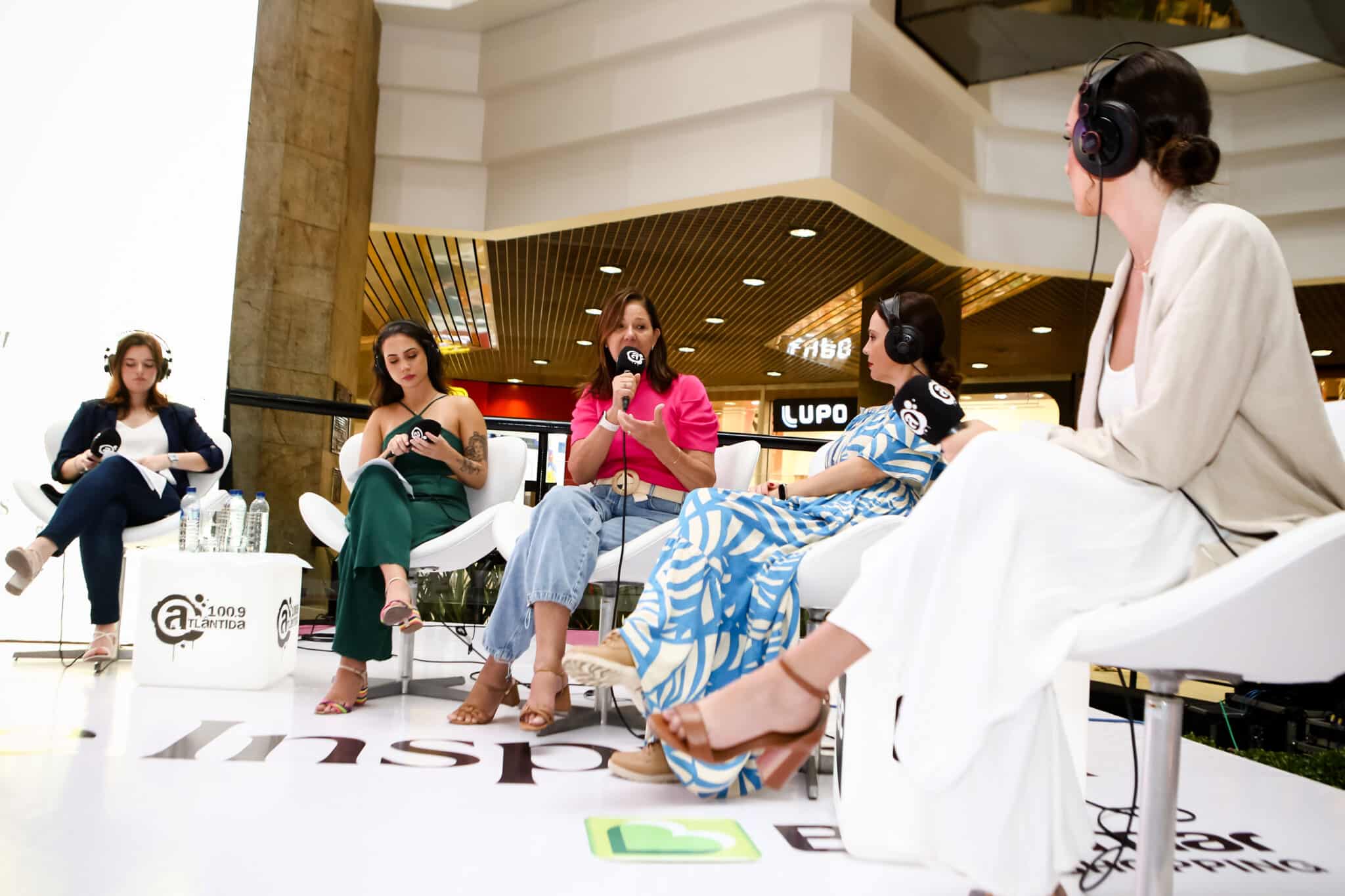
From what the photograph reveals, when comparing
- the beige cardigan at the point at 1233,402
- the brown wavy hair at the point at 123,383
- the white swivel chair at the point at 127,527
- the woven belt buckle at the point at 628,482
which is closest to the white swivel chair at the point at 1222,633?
the beige cardigan at the point at 1233,402

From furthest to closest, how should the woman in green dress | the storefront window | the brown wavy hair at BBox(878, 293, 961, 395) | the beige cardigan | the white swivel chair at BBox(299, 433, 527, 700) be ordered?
the storefront window → the white swivel chair at BBox(299, 433, 527, 700) → the woman in green dress → the brown wavy hair at BBox(878, 293, 961, 395) → the beige cardigan

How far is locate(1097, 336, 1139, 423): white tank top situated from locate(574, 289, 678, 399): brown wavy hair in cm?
158

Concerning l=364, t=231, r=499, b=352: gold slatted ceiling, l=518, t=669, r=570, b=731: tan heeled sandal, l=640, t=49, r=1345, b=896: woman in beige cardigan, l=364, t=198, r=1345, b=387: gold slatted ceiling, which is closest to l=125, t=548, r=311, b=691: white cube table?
l=518, t=669, r=570, b=731: tan heeled sandal

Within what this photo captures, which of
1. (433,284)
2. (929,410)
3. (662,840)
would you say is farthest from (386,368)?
(433,284)

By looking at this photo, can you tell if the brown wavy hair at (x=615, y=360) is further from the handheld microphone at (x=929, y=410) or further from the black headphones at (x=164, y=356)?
the black headphones at (x=164, y=356)

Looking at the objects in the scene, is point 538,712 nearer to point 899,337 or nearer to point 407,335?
point 899,337

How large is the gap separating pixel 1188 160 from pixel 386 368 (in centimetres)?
259

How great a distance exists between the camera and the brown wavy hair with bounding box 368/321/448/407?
3426 mm

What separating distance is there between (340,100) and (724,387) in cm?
947

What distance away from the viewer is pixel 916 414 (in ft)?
5.17

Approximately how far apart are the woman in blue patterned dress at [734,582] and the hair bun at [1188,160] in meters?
0.83

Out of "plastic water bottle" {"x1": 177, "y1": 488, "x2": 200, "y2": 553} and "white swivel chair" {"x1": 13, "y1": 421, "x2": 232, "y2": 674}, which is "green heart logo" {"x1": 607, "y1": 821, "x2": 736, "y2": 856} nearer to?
"plastic water bottle" {"x1": 177, "y1": 488, "x2": 200, "y2": 553}

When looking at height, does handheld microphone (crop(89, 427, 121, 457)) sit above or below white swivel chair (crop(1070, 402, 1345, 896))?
above

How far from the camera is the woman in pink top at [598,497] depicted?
265cm
